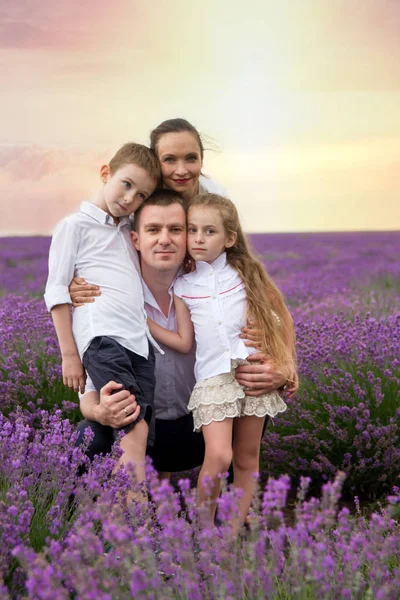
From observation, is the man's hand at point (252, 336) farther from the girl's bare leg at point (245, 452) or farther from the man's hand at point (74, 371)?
the man's hand at point (74, 371)

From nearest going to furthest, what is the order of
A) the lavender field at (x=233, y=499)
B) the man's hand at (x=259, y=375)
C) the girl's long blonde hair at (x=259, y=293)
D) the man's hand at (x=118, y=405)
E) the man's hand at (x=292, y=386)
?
the lavender field at (x=233, y=499), the man's hand at (x=118, y=405), the man's hand at (x=259, y=375), the girl's long blonde hair at (x=259, y=293), the man's hand at (x=292, y=386)

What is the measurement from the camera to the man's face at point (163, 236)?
2.98 m

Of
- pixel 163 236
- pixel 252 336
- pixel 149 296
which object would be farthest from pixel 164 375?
pixel 163 236

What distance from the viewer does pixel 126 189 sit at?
3002mm

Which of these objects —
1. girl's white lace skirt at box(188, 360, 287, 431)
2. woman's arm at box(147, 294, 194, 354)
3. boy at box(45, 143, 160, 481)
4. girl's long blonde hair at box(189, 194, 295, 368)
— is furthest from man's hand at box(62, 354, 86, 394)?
girl's long blonde hair at box(189, 194, 295, 368)

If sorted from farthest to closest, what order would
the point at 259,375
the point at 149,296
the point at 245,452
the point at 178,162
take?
the point at 178,162 < the point at 149,296 < the point at 245,452 < the point at 259,375

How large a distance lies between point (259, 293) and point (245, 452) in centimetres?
66

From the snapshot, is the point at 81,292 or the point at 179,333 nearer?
the point at 81,292

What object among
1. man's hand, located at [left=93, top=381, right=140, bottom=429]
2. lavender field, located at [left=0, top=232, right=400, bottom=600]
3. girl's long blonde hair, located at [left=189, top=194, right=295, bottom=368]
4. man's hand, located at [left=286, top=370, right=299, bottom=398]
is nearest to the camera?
lavender field, located at [left=0, top=232, right=400, bottom=600]

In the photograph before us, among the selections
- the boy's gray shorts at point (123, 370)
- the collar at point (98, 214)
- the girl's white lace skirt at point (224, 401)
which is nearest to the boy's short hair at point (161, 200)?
the collar at point (98, 214)

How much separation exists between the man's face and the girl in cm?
5

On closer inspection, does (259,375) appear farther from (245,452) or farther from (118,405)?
(118,405)

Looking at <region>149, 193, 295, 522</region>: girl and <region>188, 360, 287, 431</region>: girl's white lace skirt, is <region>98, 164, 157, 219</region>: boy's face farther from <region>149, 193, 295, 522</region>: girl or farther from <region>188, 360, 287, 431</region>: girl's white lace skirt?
<region>188, 360, 287, 431</region>: girl's white lace skirt

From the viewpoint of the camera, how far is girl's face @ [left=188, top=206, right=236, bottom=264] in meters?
3.02
